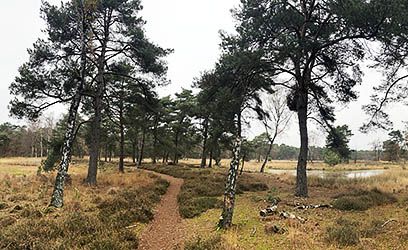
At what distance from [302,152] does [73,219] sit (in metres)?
12.6

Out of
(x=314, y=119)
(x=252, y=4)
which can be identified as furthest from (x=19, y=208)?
(x=314, y=119)

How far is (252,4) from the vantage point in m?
15.5

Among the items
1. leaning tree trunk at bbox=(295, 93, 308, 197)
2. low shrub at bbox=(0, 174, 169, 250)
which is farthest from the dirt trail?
leaning tree trunk at bbox=(295, 93, 308, 197)

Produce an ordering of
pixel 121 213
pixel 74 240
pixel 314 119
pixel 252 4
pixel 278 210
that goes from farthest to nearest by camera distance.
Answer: pixel 314 119
pixel 252 4
pixel 278 210
pixel 121 213
pixel 74 240

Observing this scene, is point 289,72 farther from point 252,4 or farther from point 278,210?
point 278,210

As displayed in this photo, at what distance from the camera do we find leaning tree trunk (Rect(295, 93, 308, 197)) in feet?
55.7

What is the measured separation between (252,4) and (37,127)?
76.8 meters

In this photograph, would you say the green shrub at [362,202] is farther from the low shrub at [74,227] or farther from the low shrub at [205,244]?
the low shrub at [74,227]

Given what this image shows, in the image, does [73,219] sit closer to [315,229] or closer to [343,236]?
[315,229]

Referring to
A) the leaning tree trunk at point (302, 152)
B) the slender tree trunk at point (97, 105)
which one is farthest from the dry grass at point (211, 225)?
the slender tree trunk at point (97, 105)

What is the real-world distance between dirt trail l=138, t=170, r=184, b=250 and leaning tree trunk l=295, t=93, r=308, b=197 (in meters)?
7.07

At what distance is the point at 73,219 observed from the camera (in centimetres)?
985

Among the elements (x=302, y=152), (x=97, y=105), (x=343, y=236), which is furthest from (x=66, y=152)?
(x=302, y=152)

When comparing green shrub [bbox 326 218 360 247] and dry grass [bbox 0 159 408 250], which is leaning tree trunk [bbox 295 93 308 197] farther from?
green shrub [bbox 326 218 360 247]
